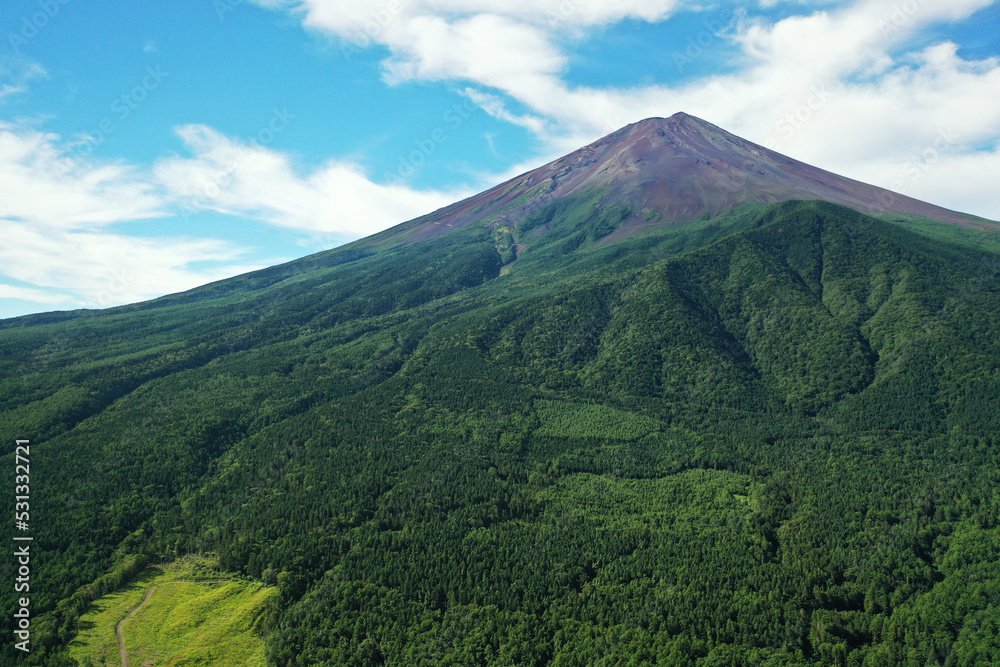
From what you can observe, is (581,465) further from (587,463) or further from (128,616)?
(128,616)

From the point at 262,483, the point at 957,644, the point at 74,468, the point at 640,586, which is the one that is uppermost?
the point at 74,468

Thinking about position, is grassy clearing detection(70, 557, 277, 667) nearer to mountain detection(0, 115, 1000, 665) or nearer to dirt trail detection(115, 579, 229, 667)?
dirt trail detection(115, 579, 229, 667)

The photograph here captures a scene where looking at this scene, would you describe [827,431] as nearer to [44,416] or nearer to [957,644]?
[957,644]

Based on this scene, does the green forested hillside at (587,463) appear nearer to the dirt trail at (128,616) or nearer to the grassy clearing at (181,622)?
the grassy clearing at (181,622)

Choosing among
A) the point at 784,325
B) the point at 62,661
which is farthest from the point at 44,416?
the point at 784,325
